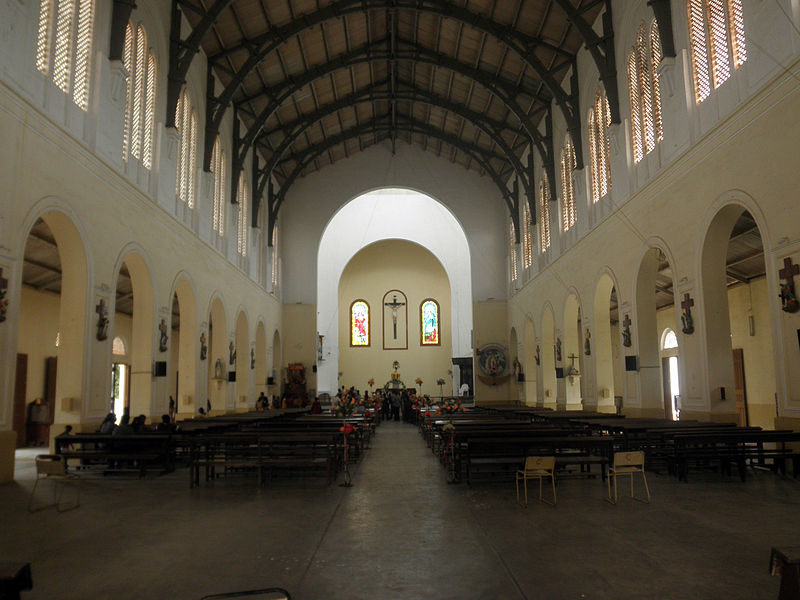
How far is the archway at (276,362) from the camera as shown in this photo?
28.2 m

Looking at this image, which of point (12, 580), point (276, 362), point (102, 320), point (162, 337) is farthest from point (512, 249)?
point (12, 580)

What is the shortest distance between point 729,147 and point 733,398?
14.6 ft

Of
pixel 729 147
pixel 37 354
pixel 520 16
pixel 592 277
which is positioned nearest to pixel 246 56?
pixel 520 16

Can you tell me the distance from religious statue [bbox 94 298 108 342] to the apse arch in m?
23.6

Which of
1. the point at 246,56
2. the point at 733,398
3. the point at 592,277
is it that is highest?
the point at 246,56

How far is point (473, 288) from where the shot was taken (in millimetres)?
30484

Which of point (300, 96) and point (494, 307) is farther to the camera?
point (494, 307)

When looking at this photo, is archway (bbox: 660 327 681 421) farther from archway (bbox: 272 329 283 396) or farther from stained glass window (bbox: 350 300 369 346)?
stained glass window (bbox: 350 300 369 346)

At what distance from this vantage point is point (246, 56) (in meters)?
20.0

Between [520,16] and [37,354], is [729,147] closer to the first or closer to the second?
[520,16]

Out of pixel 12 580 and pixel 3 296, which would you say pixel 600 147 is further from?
pixel 12 580

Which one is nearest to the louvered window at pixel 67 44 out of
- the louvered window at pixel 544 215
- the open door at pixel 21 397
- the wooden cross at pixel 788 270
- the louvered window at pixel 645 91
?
the open door at pixel 21 397

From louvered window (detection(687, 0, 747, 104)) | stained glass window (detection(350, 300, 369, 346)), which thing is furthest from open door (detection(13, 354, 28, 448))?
stained glass window (detection(350, 300, 369, 346))

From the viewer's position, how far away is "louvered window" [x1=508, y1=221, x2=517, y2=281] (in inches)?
1141
